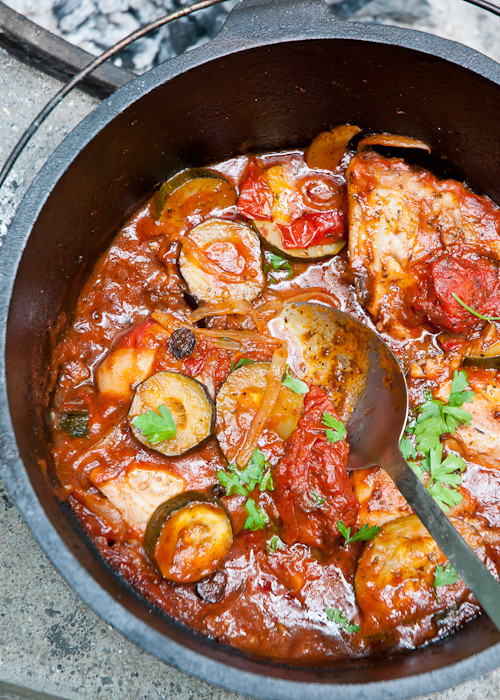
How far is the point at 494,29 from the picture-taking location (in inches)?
156

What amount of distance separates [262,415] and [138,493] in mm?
610

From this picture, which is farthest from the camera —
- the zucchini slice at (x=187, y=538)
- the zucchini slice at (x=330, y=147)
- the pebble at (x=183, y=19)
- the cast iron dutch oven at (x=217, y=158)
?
A: the pebble at (x=183, y=19)

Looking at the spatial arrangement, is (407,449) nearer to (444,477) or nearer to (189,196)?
(444,477)

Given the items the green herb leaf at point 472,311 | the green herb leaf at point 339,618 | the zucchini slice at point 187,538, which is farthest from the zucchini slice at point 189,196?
the green herb leaf at point 339,618

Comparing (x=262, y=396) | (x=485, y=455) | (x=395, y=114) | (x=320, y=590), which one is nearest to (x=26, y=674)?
(x=320, y=590)

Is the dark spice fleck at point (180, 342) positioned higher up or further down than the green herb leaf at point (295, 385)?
higher up

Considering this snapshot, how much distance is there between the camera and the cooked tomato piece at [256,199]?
2.82 meters

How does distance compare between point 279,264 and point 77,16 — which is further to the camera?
point 77,16

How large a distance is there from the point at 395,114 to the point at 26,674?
124 inches

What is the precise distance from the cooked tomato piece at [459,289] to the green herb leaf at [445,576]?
1.02 meters

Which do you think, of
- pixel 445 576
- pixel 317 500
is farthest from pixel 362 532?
pixel 445 576

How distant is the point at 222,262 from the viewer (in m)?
2.73

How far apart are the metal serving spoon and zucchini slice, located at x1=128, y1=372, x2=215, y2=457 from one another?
0.47 metres

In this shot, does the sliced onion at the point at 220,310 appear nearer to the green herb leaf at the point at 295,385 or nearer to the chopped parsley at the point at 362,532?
the green herb leaf at the point at 295,385
